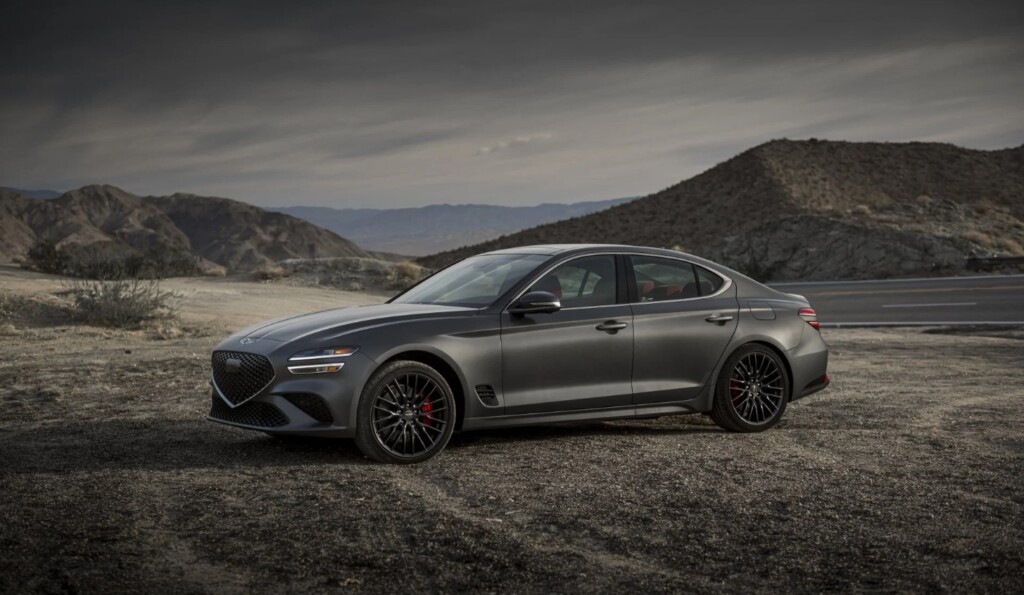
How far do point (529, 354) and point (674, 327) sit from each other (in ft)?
4.62

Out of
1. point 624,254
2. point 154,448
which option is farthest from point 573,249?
point 154,448

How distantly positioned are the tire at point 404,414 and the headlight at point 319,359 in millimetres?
252

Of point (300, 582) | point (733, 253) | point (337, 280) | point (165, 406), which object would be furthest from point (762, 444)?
point (733, 253)

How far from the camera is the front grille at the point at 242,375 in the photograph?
24.9 feet

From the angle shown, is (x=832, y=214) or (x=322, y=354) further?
(x=832, y=214)

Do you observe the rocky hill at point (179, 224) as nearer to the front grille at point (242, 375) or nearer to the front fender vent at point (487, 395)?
the front grille at point (242, 375)

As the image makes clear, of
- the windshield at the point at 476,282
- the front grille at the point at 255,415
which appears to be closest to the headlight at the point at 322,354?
the front grille at the point at 255,415

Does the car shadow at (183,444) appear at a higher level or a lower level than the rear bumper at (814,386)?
lower

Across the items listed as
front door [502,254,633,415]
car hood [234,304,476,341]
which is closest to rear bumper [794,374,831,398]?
front door [502,254,633,415]

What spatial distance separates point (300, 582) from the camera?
494 centimetres

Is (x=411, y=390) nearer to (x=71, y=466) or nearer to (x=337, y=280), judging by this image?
(x=71, y=466)

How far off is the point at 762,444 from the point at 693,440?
1.77 ft

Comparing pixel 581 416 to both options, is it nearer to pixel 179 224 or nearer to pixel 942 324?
pixel 942 324

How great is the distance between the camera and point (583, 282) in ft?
28.2
